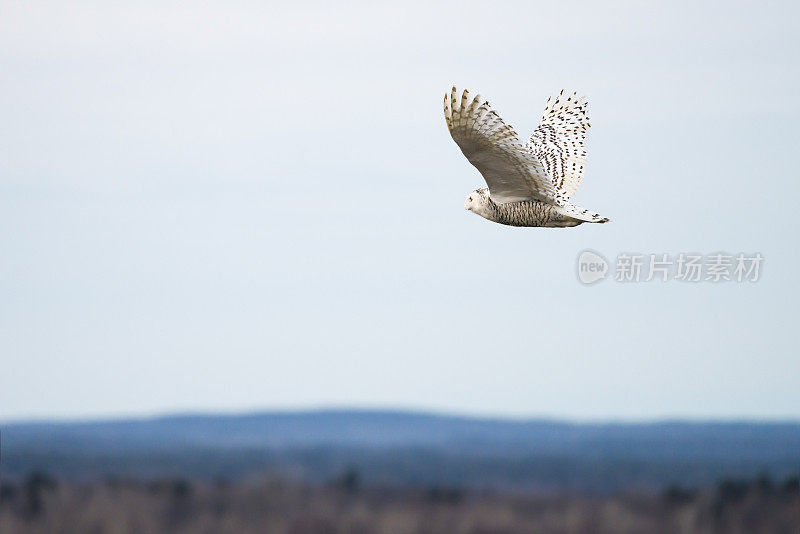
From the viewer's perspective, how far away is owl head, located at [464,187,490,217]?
56.9 ft

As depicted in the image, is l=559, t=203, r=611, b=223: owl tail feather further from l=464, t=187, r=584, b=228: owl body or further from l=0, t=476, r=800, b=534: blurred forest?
l=0, t=476, r=800, b=534: blurred forest

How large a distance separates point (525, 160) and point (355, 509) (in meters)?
20.2

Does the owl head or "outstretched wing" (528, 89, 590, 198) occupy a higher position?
"outstretched wing" (528, 89, 590, 198)

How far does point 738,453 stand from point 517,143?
4315 centimetres

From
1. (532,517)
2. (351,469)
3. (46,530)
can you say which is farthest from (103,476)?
(532,517)

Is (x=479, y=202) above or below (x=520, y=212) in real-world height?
above

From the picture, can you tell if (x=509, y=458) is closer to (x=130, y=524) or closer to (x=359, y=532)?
(x=359, y=532)

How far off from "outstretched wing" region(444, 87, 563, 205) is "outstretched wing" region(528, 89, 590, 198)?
2.09 meters

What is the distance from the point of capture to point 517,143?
15219 millimetres

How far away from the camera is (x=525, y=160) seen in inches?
624

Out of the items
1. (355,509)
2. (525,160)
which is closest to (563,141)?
(525,160)

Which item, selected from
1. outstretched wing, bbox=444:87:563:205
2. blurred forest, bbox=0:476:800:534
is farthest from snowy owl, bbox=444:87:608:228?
blurred forest, bbox=0:476:800:534

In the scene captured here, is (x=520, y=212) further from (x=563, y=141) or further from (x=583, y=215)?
(x=563, y=141)

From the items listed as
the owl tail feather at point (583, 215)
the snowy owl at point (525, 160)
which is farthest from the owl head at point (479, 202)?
the owl tail feather at point (583, 215)
